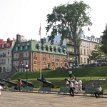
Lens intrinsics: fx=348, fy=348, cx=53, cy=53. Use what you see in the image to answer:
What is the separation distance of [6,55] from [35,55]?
1297 centimetres

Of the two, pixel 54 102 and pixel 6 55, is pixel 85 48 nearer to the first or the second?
pixel 6 55

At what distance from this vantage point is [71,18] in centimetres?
8188

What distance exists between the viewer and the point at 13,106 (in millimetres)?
25250

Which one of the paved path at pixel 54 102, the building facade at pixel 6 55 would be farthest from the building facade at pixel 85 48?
the paved path at pixel 54 102

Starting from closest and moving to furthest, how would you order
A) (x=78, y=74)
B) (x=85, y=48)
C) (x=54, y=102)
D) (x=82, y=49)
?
(x=54, y=102) → (x=78, y=74) → (x=82, y=49) → (x=85, y=48)

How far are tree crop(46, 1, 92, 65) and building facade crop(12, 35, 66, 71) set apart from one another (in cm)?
2696

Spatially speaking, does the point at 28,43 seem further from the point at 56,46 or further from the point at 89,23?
the point at 89,23

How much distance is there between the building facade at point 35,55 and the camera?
4446 inches

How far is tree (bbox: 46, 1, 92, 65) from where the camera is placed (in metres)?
82.3

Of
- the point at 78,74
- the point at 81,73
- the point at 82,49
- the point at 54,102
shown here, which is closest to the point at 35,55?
the point at 82,49

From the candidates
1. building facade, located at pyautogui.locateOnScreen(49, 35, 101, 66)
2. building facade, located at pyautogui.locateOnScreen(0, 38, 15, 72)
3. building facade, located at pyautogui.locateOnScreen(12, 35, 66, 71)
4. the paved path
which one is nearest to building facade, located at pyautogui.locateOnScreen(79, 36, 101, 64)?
building facade, located at pyautogui.locateOnScreen(49, 35, 101, 66)

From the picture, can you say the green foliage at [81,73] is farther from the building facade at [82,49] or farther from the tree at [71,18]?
the building facade at [82,49]

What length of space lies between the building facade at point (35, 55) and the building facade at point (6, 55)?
1.70 metres

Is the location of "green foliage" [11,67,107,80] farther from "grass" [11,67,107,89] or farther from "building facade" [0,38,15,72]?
"building facade" [0,38,15,72]
